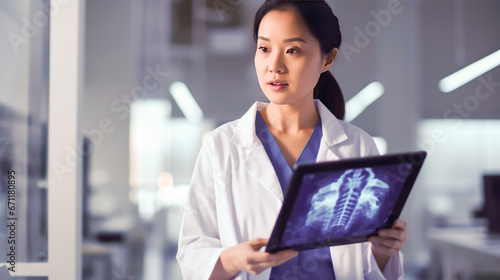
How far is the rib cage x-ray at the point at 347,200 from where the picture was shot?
907 millimetres

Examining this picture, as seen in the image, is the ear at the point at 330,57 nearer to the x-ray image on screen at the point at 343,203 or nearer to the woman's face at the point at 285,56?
the woman's face at the point at 285,56

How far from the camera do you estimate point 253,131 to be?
1.17 m

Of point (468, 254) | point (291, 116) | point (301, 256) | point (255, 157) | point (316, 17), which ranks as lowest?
point (468, 254)

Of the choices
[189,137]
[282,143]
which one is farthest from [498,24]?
[282,143]

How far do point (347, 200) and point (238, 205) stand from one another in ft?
0.91

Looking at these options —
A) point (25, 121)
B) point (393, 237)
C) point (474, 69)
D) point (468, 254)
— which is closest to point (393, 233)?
point (393, 237)

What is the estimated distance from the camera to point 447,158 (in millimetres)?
5652

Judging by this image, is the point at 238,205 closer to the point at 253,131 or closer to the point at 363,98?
the point at 253,131

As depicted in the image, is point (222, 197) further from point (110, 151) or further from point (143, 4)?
point (143, 4)

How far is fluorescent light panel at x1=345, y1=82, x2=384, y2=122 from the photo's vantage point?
Answer: 4.73m

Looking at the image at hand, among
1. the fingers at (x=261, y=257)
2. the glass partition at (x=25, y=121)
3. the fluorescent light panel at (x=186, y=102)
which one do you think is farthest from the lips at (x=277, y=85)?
the fluorescent light panel at (x=186, y=102)

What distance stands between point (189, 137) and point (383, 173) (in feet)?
18.0

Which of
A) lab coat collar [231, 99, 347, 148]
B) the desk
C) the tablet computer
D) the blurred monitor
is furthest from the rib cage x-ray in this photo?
the blurred monitor

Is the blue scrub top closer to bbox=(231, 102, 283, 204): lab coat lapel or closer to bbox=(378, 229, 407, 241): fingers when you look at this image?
bbox=(231, 102, 283, 204): lab coat lapel
